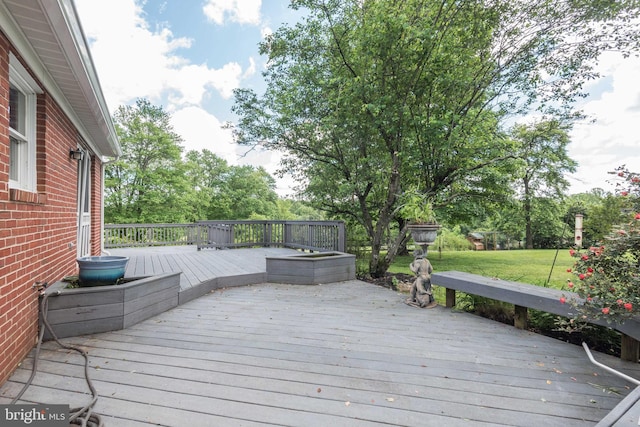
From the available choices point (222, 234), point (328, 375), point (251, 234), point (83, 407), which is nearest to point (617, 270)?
point (328, 375)

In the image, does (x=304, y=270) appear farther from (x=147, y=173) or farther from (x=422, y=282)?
(x=147, y=173)

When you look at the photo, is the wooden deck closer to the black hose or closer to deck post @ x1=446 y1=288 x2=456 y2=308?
the black hose

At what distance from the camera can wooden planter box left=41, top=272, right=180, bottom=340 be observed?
2656 mm

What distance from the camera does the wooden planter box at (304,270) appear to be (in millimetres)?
5039

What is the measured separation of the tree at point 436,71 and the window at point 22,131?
4258 mm

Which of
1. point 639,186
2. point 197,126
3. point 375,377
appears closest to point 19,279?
point 375,377

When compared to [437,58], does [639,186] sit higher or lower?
lower

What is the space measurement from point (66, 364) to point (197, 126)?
61.3 ft

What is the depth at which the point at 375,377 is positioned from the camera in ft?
6.76

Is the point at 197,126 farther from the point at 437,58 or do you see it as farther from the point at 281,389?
the point at 281,389

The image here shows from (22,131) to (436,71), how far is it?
5.53 meters

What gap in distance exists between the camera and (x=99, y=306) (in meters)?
2.82

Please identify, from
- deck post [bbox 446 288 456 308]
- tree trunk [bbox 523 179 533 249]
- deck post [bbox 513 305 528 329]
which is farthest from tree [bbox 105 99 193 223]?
tree trunk [bbox 523 179 533 249]

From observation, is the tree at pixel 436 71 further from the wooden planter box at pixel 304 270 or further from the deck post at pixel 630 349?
the deck post at pixel 630 349
